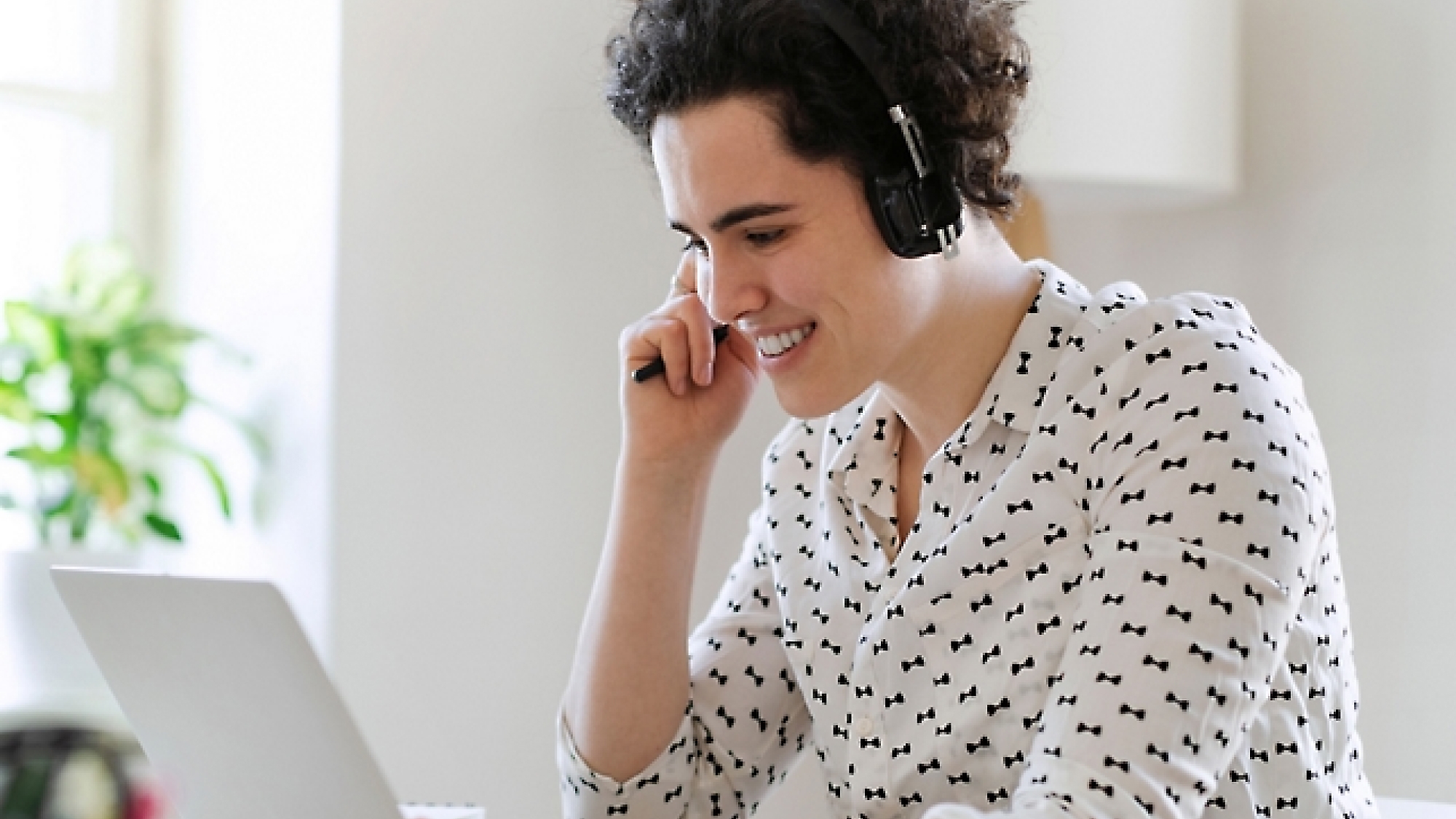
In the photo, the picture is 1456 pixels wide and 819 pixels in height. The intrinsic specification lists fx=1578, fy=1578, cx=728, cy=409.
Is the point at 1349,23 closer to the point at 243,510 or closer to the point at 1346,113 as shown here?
the point at 1346,113

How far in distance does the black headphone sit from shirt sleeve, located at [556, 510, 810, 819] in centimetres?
37

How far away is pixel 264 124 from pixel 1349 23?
4.59ft

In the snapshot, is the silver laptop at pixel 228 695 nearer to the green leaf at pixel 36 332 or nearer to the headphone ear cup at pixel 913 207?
the headphone ear cup at pixel 913 207

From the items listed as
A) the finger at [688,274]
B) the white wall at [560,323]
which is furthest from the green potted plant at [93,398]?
the finger at [688,274]

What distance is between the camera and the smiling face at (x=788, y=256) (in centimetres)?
116

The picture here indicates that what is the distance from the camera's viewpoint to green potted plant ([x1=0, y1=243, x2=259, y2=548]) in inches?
79.6

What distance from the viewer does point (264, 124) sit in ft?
7.14

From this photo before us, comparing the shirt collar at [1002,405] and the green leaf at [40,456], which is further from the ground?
the shirt collar at [1002,405]

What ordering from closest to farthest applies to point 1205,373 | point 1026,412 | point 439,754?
point 1205,373
point 1026,412
point 439,754

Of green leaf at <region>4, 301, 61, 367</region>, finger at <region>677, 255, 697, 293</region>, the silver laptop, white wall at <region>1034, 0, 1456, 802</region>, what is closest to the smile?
Result: finger at <region>677, 255, 697, 293</region>

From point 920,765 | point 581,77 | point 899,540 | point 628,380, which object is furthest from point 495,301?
point 920,765

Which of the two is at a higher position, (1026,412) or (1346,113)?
(1346,113)

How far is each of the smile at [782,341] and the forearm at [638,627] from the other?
0.60ft

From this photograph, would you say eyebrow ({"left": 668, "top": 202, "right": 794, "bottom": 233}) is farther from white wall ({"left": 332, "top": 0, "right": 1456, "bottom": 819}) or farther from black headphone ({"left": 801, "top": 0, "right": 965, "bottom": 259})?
white wall ({"left": 332, "top": 0, "right": 1456, "bottom": 819})
